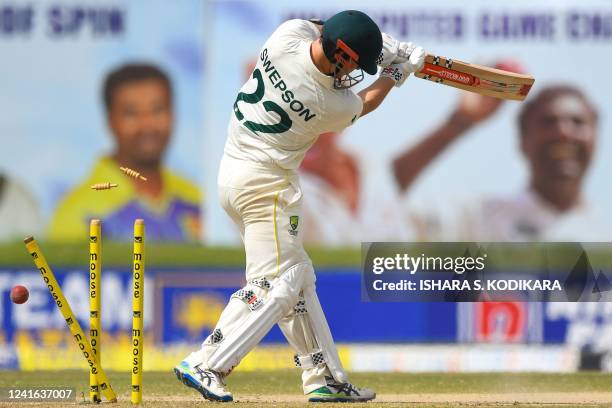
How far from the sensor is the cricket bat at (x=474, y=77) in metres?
6.27

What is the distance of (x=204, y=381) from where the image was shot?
5.63 m

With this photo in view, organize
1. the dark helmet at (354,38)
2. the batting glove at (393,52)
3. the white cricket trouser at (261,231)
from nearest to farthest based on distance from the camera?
the dark helmet at (354,38) < the white cricket trouser at (261,231) < the batting glove at (393,52)

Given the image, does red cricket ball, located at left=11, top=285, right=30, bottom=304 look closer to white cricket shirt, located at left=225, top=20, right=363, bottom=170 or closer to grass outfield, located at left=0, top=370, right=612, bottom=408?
grass outfield, located at left=0, top=370, right=612, bottom=408

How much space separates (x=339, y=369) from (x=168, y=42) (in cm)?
684

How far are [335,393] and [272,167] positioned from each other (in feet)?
3.20

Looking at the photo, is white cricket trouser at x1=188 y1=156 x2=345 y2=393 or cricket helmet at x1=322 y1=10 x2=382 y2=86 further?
white cricket trouser at x1=188 y1=156 x2=345 y2=393

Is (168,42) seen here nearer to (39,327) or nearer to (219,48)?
(219,48)

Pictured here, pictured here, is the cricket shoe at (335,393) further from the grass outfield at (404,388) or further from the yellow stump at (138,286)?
the yellow stump at (138,286)

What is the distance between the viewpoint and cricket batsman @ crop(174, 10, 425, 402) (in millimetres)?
5641

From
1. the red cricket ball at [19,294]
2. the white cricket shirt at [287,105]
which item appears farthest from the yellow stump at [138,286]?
the white cricket shirt at [287,105]

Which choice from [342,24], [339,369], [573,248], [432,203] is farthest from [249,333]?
[432,203]

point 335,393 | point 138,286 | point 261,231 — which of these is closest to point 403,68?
point 261,231

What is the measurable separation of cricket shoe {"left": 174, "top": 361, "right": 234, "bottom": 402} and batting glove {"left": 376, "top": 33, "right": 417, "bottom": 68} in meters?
1.44

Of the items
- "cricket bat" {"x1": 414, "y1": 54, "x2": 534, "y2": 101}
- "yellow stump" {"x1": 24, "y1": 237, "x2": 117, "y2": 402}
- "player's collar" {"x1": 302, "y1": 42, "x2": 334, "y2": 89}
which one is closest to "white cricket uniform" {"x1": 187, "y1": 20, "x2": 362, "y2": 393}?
"player's collar" {"x1": 302, "y1": 42, "x2": 334, "y2": 89}
